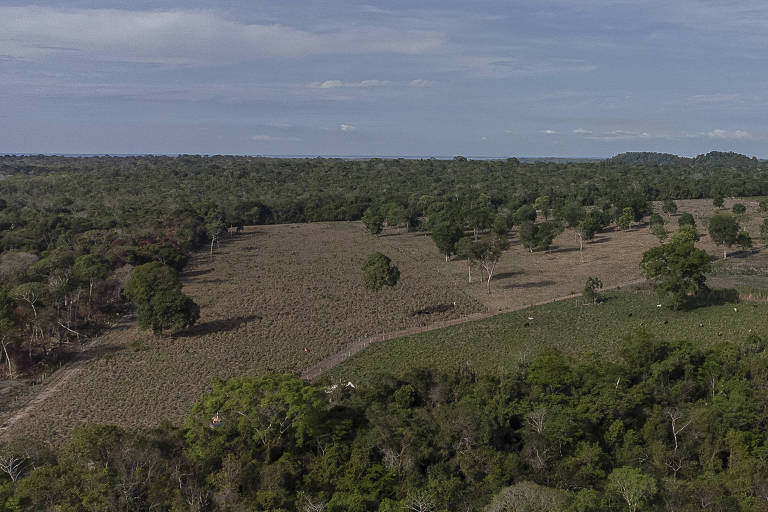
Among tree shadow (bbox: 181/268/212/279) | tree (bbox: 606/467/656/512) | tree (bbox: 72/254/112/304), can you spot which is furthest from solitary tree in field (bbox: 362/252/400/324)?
tree (bbox: 606/467/656/512)

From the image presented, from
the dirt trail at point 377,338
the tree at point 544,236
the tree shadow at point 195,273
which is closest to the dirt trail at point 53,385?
the dirt trail at point 377,338

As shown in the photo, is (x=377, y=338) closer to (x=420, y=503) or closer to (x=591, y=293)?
(x=591, y=293)

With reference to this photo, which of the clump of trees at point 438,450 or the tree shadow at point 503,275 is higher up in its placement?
the tree shadow at point 503,275

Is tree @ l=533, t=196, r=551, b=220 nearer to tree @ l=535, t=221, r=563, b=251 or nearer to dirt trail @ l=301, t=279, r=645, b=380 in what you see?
tree @ l=535, t=221, r=563, b=251

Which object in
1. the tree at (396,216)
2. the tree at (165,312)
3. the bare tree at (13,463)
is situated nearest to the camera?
the bare tree at (13,463)

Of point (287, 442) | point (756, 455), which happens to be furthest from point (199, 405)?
point (756, 455)

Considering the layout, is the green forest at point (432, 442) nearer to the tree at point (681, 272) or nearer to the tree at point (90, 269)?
the tree at point (681, 272)
